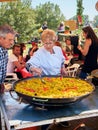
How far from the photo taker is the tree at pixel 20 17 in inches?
1172

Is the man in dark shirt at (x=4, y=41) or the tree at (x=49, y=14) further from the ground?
the tree at (x=49, y=14)

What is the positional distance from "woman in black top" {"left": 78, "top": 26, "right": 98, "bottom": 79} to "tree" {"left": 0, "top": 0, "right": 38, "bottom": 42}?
26.1 meters

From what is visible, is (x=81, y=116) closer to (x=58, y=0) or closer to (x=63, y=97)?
(x=63, y=97)

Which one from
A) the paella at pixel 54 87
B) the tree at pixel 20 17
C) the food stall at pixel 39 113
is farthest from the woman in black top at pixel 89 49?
the tree at pixel 20 17

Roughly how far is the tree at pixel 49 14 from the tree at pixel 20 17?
348 centimetres

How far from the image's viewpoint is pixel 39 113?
5.42 ft

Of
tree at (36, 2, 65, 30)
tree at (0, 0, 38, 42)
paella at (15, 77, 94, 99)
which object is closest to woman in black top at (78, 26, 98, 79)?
paella at (15, 77, 94, 99)

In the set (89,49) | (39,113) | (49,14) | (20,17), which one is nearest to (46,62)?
(39,113)

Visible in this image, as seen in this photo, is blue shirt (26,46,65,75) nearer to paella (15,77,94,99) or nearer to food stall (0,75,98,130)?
paella (15,77,94,99)

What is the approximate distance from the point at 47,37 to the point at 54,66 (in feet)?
1.13

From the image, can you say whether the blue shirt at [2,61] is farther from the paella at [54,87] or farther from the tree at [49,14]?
the tree at [49,14]

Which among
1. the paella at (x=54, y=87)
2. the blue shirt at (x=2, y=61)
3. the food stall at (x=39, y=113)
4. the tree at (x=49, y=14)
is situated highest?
the tree at (x=49, y=14)

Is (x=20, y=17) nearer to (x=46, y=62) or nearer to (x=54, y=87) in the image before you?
(x=46, y=62)

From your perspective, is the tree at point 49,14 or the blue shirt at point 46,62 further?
the tree at point 49,14
